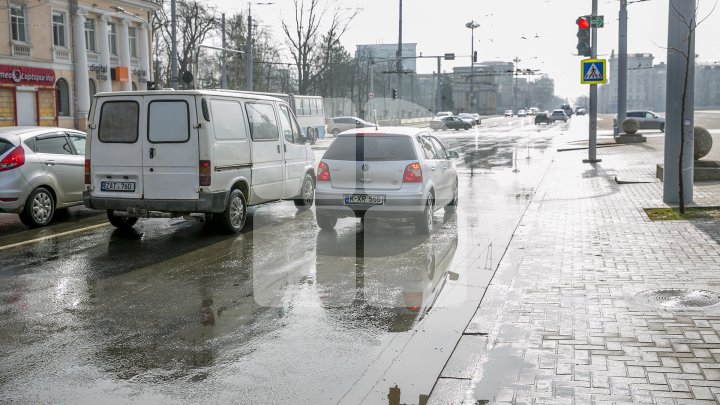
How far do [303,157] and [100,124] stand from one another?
380 centimetres

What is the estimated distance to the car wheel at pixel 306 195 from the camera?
13322 mm

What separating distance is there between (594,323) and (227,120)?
630 centimetres

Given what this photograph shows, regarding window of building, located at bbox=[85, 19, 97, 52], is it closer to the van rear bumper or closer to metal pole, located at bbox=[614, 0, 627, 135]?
metal pole, located at bbox=[614, 0, 627, 135]

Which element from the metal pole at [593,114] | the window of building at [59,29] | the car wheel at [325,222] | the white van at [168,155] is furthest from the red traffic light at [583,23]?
the window of building at [59,29]

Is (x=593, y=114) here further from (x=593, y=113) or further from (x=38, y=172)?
(x=38, y=172)

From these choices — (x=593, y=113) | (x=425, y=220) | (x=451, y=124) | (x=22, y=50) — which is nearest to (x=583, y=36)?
(x=593, y=113)

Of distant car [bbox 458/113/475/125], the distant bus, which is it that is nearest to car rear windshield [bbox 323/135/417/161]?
the distant bus

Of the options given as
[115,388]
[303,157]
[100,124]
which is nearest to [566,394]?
[115,388]

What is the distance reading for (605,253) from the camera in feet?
29.7

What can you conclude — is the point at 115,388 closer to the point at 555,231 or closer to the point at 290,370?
the point at 290,370

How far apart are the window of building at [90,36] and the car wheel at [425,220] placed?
127 feet

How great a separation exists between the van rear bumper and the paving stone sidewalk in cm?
398

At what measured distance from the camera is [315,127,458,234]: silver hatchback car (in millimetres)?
10438

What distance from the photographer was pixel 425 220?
10570mm
